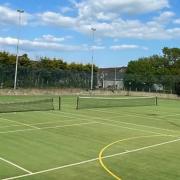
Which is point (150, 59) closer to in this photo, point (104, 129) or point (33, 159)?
point (104, 129)

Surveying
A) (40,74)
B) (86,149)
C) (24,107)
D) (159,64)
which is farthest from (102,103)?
(159,64)

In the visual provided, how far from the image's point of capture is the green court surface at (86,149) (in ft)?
38.3

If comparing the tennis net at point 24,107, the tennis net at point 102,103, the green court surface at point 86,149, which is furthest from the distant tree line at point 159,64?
the green court surface at point 86,149

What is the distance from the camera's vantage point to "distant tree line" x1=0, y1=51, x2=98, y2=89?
51250 mm

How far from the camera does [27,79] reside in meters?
53.5

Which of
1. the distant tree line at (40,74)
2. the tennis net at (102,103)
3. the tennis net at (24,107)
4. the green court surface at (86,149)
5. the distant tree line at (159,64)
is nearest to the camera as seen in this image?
the green court surface at (86,149)

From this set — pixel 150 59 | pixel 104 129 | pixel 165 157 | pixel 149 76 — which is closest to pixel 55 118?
pixel 104 129

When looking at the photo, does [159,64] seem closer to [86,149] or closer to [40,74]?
[40,74]

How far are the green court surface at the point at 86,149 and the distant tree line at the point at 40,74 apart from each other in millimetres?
27656

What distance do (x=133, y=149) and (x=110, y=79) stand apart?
58.8 meters

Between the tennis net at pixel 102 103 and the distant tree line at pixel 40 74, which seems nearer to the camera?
the tennis net at pixel 102 103

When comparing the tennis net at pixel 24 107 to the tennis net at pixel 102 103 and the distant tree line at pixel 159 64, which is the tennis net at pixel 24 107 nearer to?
the tennis net at pixel 102 103

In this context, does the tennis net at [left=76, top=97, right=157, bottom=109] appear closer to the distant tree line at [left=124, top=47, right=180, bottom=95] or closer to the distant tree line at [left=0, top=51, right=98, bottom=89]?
the distant tree line at [left=0, top=51, right=98, bottom=89]

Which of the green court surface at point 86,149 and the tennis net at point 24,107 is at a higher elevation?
the tennis net at point 24,107
